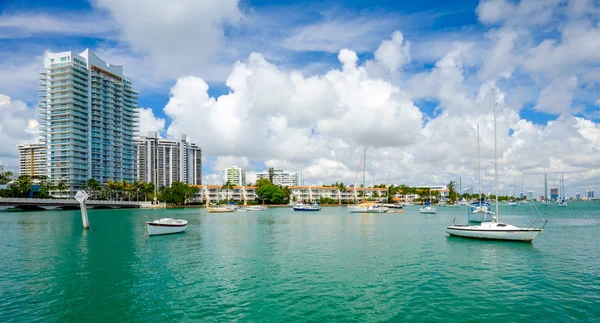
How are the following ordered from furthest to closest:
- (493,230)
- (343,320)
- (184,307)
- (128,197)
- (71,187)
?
(128,197) → (71,187) → (493,230) → (184,307) → (343,320)

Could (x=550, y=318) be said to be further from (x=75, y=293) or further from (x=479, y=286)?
(x=75, y=293)

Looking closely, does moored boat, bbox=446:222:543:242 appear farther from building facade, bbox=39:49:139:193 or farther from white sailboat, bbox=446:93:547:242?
building facade, bbox=39:49:139:193

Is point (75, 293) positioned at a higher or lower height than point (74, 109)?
lower

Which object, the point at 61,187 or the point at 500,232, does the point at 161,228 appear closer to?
the point at 500,232

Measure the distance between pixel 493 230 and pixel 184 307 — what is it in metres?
34.7

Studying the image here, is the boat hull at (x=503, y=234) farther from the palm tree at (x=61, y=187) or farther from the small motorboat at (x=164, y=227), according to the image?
the palm tree at (x=61, y=187)

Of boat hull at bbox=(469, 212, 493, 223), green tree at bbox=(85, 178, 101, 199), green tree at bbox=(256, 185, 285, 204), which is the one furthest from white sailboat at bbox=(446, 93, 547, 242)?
green tree at bbox=(85, 178, 101, 199)

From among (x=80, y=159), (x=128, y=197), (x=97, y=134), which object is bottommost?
(x=128, y=197)

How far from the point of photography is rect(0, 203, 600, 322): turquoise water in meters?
18.3

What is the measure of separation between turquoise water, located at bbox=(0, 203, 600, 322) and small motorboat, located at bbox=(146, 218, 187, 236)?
8.98 metres

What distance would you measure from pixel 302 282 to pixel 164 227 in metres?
32.5

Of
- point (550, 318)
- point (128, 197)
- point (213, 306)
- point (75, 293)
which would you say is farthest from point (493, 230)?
point (128, 197)

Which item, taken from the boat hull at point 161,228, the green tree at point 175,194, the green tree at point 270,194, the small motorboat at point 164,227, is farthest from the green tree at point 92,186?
the boat hull at point 161,228

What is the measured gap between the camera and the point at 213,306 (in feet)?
62.7
